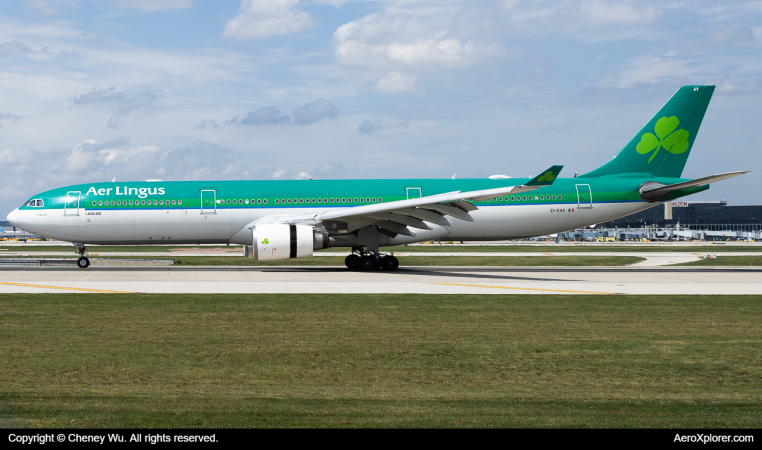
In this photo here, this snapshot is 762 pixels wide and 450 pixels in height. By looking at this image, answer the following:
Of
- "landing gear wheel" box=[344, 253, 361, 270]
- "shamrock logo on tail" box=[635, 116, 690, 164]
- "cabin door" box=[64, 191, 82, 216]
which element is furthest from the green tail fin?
"cabin door" box=[64, 191, 82, 216]

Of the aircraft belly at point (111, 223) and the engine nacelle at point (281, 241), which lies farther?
the aircraft belly at point (111, 223)

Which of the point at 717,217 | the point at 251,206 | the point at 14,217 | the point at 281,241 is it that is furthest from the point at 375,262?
the point at 717,217

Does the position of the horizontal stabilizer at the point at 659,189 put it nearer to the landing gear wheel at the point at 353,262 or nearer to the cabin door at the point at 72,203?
the landing gear wheel at the point at 353,262

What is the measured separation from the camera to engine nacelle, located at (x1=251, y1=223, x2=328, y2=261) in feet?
80.9

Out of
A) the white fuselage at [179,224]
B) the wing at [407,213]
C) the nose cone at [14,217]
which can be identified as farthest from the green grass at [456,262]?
the nose cone at [14,217]

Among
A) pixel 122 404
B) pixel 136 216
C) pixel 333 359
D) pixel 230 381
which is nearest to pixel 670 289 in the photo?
pixel 333 359

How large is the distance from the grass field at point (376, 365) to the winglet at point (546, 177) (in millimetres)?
8084

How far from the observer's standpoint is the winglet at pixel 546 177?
22344mm

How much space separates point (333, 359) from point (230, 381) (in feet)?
5.79

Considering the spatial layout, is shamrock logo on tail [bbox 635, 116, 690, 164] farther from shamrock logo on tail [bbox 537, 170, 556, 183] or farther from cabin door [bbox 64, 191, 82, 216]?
cabin door [bbox 64, 191, 82, 216]

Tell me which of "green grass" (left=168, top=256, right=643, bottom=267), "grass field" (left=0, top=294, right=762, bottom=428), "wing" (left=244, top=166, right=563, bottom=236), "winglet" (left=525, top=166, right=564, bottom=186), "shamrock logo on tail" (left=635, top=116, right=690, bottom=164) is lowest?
"grass field" (left=0, top=294, right=762, bottom=428)

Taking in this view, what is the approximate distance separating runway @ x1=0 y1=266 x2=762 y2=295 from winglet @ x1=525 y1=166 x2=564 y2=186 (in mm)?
3456

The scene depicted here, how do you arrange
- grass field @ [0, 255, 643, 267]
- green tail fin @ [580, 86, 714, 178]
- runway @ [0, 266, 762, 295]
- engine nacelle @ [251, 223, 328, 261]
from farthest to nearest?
grass field @ [0, 255, 643, 267] → green tail fin @ [580, 86, 714, 178] → engine nacelle @ [251, 223, 328, 261] → runway @ [0, 266, 762, 295]

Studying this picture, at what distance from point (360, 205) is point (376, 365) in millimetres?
19591
